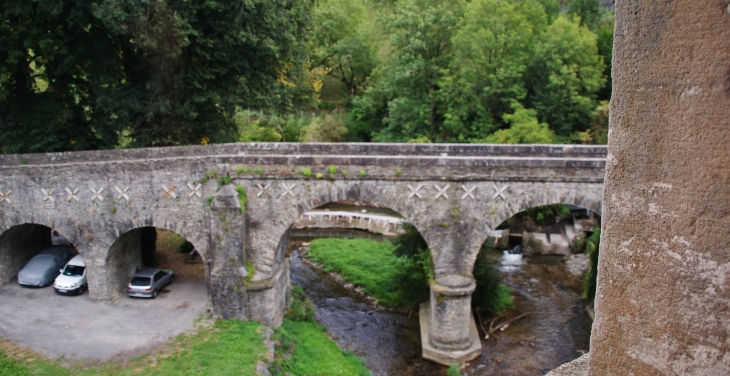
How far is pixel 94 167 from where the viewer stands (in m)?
16.4

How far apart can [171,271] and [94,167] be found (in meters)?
4.98

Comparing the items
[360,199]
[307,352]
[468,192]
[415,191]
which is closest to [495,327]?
[468,192]

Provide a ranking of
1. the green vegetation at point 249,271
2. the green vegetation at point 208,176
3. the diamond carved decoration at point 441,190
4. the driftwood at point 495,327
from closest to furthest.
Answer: the diamond carved decoration at point 441,190
the green vegetation at point 208,176
the green vegetation at point 249,271
the driftwood at point 495,327

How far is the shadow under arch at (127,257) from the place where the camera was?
682 inches

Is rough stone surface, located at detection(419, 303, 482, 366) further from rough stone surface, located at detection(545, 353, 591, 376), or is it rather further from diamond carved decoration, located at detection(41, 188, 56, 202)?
rough stone surface, located at detection(545, 353, 591, 376)

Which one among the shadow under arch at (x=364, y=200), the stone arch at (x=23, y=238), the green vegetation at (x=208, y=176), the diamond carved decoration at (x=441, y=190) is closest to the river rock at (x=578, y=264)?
the shadow under arch at (x=364, y=200)

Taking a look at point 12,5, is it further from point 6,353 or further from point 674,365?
point 674,365

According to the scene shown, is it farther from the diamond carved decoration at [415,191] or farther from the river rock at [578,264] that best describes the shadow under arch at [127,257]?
the river rock at [578,264]

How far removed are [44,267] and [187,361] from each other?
8.36 metres

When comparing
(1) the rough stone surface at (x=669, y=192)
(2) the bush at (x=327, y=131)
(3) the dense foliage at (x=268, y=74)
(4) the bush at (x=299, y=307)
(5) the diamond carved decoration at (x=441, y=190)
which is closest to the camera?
(1) the rough stone surface at (x=669, y=192)

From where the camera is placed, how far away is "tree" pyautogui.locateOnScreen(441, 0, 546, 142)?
28.7 meters

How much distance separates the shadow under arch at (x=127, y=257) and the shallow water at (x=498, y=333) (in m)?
4.89

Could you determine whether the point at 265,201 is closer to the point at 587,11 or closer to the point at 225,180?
the point at 225,180

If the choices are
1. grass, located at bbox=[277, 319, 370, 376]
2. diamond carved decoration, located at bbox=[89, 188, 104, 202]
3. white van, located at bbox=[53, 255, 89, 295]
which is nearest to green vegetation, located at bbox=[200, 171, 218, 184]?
diamond carved decoration, located at bbox=[89, 188, 104, 202]
